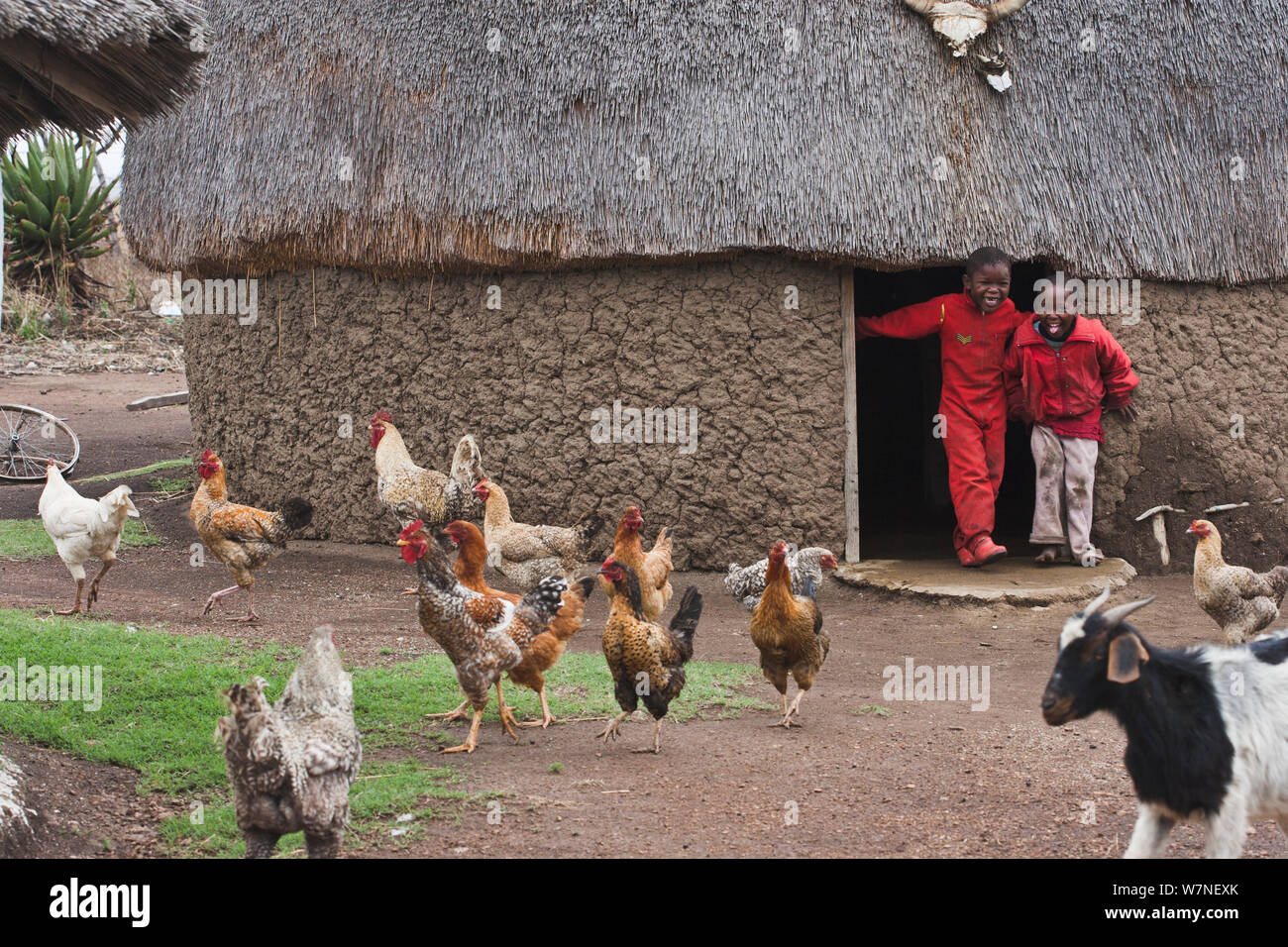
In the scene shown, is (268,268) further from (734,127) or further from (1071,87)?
(1071,87)

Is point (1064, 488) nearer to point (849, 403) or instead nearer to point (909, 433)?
point (849, 403)

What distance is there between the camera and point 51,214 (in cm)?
1686

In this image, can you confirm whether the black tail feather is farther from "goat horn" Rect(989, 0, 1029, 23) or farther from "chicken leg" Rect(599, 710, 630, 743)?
"goat horn" Rect(989, 0, 1029, 23)

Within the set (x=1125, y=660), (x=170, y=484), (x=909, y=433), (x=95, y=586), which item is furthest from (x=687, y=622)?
(x=909, y=433)

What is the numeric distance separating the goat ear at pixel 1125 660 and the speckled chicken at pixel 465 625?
2.66m

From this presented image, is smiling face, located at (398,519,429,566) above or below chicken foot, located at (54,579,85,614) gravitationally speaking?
above

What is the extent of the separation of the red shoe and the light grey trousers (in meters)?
0.33

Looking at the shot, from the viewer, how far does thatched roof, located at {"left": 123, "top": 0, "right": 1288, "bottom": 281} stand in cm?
830

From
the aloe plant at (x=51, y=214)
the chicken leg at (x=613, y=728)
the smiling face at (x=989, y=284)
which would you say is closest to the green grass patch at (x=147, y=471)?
the aloe plant at (x=51, y=214)

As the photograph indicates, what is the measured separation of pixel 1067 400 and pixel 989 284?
96cm

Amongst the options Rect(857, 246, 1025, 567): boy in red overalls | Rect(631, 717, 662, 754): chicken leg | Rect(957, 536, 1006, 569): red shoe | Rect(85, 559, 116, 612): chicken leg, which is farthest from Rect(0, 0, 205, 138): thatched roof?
Rect(957, 536, 1006, 569): red shoe

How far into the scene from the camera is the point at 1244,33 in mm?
8758

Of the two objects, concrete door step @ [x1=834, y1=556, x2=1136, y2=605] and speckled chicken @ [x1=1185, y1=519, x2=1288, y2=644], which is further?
concrete door step @ [x1=834, y1=556, x2=1136, y2=605]

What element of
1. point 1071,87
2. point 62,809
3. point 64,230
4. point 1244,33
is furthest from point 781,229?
point 64,230
